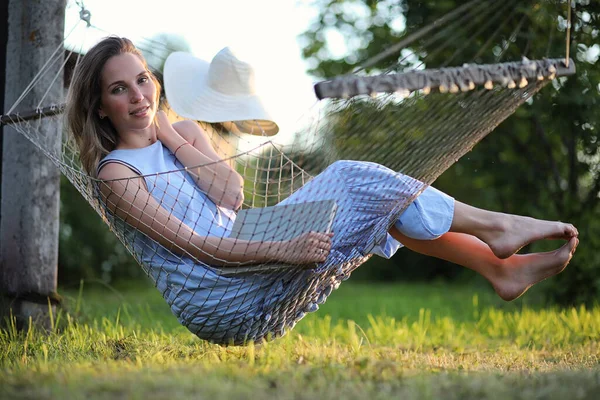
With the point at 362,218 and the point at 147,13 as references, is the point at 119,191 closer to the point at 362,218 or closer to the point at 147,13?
the point at 362,218

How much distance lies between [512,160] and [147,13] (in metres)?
2.36

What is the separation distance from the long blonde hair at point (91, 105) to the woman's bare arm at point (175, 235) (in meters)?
0.21

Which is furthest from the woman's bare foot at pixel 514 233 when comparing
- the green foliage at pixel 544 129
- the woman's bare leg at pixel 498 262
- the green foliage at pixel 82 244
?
the green foliage at pixel 82 244

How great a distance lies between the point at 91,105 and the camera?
230 cm

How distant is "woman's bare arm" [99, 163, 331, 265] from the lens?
1975 millimetres

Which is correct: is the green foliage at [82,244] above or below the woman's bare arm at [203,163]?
below

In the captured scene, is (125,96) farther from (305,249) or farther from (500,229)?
(500,229)

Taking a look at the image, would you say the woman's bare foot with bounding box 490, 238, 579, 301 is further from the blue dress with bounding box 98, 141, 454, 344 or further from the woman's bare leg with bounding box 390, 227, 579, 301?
the blue dress with bounding box 98, 141, 454, 344

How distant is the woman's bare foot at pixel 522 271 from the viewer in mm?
2312

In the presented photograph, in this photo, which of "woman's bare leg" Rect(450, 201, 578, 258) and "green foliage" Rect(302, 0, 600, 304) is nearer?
"woman's bare leg" Rect(450, 201, 578, 258)

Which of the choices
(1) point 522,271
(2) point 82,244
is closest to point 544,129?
(1) point 522,271

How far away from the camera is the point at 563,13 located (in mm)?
3646

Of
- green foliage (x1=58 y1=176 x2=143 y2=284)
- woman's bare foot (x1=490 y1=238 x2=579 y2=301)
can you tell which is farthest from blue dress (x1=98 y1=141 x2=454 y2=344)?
green foliage (x1=58 y1=176 x2=143 y2=284)

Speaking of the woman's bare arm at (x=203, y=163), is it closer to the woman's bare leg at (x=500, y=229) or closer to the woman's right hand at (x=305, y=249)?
the woman's right hand at (x=305, y=249)
